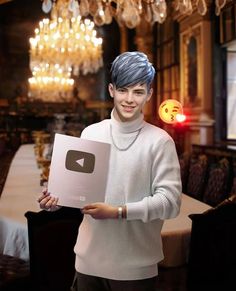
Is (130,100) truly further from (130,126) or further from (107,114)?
(107,114)

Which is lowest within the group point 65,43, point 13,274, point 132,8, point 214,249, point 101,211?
point 13,274

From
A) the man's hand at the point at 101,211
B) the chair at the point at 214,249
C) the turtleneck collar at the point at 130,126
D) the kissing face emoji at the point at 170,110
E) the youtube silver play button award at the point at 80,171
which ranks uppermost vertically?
the kissing face emoji at the point at 170,110

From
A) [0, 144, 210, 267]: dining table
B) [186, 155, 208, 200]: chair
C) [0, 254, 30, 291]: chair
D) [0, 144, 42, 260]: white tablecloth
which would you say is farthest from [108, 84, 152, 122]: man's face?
[186, 155, 208, 200]: chair

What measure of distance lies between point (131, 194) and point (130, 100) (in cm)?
29

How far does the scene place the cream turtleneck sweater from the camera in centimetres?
127

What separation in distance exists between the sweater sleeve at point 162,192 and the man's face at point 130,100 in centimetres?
14

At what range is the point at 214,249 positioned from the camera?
2.00m

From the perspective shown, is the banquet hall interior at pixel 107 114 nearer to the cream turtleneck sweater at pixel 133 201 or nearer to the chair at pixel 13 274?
the chair at pixel 13 274

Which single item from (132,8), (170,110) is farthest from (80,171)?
(132,8)

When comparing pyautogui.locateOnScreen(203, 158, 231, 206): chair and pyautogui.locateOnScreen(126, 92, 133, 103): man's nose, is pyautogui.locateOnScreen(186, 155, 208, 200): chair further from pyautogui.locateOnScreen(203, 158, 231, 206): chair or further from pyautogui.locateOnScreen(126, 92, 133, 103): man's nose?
pyautogui.locateOnScreen(126, 92, 133, 103): man's nose

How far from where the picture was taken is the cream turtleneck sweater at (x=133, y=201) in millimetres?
1269

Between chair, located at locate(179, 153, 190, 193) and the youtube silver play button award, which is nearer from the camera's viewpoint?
the youtube silver play button award

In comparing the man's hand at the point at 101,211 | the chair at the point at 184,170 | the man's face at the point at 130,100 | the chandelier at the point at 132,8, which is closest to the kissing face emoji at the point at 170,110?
the man's face at the point at 130,100

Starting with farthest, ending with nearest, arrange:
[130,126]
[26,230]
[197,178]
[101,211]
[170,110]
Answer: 1. [197,178]
2. [26,230]
3. [170,110]
4. [130,126]
5. [101,211]
